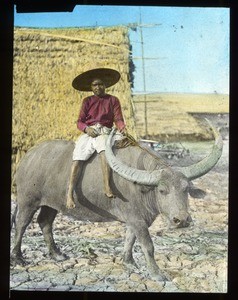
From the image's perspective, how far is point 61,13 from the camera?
620 cm

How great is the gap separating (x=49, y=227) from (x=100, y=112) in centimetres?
121

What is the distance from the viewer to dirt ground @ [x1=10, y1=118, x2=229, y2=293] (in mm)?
6137

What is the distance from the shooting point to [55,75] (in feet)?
20.5

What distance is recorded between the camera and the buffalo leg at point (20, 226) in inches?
244

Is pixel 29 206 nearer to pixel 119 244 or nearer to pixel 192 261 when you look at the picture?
pixel 119 244

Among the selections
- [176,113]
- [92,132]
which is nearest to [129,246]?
[92,132]

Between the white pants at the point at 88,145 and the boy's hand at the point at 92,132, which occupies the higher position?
the boy's hand at the point at 92,132

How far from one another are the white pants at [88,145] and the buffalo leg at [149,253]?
0.89 m

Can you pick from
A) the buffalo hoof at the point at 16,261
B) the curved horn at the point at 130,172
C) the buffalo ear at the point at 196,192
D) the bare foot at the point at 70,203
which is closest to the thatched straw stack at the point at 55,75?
the curved horn at the point at 130,172

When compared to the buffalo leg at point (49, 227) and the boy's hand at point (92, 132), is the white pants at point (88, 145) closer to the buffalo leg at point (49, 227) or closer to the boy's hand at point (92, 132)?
the boy's hand at point (92, 132)

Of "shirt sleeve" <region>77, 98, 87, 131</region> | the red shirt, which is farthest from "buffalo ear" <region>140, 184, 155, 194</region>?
"shirt sleeve" <region>77, 98, 87, 131</region>

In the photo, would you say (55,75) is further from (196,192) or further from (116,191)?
(196,192)

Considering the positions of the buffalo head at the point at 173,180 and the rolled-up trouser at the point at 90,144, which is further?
the rolled-up trouser at the point at 90,144
